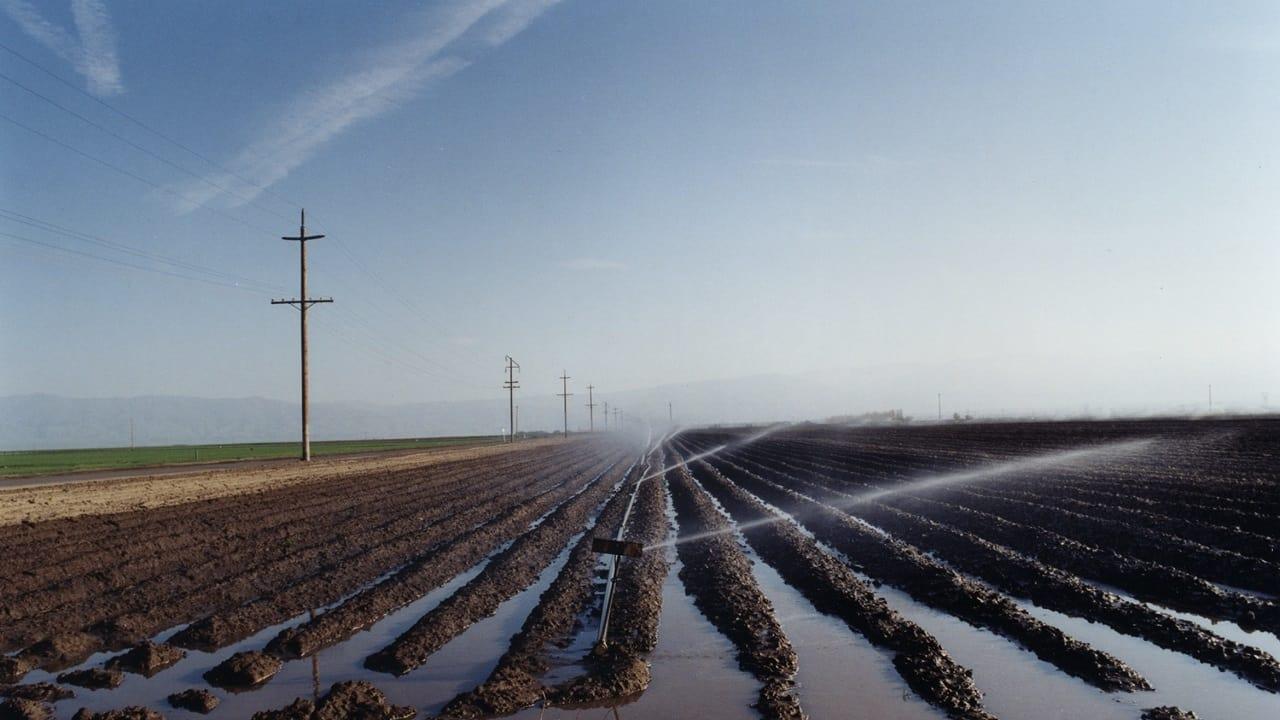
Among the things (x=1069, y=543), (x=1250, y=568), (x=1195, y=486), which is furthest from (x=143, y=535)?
(x=1195, y=486)

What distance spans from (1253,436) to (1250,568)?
33.6m

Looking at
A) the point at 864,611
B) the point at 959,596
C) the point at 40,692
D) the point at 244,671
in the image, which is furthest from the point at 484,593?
the point at 959,596

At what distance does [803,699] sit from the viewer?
7.05 m

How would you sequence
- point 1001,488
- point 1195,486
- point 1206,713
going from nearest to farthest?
point 1206,713 < point 1195,486 < point 1001,488

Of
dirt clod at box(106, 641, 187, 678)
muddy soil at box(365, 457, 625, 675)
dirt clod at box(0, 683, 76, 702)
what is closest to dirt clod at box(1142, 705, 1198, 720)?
muddy soil at box(365, 457, 625, 675)

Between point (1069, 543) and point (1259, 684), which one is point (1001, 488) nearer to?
point (1069, 543)

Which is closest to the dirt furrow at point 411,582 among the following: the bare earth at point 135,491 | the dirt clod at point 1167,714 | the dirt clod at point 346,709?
the dirt clod at point 346,709

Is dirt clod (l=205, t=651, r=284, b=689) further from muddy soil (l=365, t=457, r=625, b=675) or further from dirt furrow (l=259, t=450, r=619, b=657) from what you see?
muddy soil (l=365, t=457, r=625, b=675)

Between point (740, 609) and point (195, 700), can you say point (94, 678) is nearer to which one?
point (195, 700)

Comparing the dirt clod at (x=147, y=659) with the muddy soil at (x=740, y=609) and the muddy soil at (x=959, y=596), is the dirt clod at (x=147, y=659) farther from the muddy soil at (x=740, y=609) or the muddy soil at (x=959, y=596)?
the muddy soil at (x=959, y=596)

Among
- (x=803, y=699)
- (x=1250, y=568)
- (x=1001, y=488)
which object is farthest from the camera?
(x=1001, y=488)

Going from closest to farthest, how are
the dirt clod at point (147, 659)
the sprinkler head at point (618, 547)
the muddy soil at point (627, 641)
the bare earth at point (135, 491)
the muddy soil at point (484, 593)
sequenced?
the muddy soil at point (627, 641)
the dirt clod at point (147, 659)
the muddy soil at point (484, 593)
the sprinkler head at point (618, 547)
the bare earth at point (135, 491)

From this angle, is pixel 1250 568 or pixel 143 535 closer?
pixel 1250 568

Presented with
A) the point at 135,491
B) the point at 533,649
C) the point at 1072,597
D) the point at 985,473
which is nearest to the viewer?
the point at 533,649
